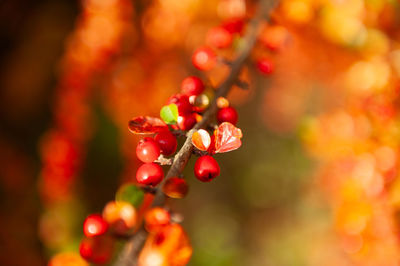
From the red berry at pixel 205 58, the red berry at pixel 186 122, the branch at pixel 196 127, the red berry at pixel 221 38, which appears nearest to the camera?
the branch at pixel 196 127

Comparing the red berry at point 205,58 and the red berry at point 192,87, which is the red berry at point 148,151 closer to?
the red berry at point 192,87

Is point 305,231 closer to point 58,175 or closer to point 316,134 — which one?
point 316,134

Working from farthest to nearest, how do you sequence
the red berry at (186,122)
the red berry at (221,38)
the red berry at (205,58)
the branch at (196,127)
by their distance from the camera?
the red berry at (221,38) < the red berry at (205,58) < the red berry at (186,122) < the branch at (196,127)

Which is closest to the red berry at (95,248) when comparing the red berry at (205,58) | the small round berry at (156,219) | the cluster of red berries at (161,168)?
the cluster of red berries at (161,168)

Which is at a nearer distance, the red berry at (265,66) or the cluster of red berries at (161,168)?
the cluster of red berries at (161,168)

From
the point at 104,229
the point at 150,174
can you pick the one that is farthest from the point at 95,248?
the point at 150,174

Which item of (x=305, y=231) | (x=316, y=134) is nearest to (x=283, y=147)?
(x=305, y=231)

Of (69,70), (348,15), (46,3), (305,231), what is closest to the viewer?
(348,15)

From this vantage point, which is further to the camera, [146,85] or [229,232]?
[229,232]
